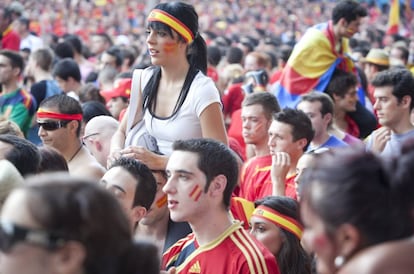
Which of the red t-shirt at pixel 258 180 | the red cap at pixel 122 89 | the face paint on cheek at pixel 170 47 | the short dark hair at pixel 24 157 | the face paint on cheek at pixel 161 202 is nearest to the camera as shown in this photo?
the short dark hair at pixel 24 157

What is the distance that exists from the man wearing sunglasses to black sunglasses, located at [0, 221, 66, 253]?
3833 mm

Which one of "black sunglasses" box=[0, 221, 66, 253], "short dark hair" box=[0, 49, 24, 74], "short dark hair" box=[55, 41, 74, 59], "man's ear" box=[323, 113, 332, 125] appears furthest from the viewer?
"short dark hair" box=[55, 41, 74, 59]

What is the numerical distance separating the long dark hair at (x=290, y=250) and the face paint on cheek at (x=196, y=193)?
36.3 inches

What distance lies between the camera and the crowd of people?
2525 mm

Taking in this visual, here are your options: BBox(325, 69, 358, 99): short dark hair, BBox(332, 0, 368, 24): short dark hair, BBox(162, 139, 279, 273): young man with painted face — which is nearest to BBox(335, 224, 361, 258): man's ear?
BBox(162, 139, 279, 273): young man with painted face

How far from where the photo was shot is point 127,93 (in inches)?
363

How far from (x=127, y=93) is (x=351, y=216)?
6.84 m

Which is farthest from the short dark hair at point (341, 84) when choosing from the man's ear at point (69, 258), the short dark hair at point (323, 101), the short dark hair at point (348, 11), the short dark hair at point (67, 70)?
the man's ear at point (69, 258)

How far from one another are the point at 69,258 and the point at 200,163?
209 centimetres

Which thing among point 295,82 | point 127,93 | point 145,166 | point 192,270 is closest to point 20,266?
point 192,270

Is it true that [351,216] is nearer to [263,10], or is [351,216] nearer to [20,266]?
[20,266]

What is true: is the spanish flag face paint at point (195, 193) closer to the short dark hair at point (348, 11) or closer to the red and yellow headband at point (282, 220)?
the red and yellow headband at point (282, 220)

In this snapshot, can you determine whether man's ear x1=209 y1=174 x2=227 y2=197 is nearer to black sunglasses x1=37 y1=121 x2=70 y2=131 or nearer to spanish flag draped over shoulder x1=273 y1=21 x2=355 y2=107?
black sunglasses x1=37 y1=121 x2=70 y2=131

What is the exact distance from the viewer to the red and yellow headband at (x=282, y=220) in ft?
17.3
